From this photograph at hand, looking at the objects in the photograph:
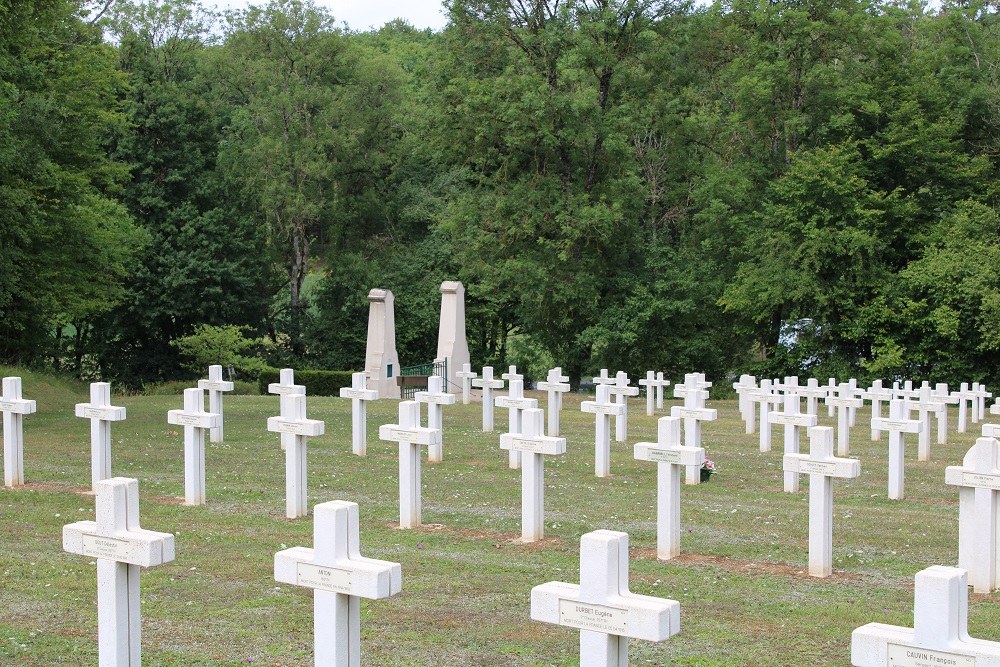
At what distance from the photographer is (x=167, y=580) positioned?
8.56 metres

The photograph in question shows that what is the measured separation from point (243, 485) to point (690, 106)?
29.6 metres

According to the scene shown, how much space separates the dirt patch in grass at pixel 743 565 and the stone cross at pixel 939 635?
17.1ft

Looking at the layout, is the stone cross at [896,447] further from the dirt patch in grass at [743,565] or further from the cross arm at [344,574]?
the cross arm at [344,574]

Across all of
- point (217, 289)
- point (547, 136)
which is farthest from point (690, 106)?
point (217, 289)

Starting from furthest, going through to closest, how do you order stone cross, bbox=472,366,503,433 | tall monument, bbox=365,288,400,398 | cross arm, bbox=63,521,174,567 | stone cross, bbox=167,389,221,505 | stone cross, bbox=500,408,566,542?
tall monument, bbox=365,288,400,398 → stone cross, bbox=472,366,503,433 → stone cross, bbox=167,389,221,505 → stone cross, bbox=500,408,566,542 → cross arm, bbox=63,521,174,567

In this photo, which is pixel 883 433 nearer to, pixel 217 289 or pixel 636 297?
pixel 636 297

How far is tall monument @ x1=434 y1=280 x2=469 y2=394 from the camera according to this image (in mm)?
31531

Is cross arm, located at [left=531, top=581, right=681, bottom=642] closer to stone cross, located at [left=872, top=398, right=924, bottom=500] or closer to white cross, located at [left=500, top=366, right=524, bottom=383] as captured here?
stone cross, located at [left=872, top=398, right=924, bottom=500]

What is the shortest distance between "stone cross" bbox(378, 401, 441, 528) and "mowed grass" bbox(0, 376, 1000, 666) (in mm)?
264

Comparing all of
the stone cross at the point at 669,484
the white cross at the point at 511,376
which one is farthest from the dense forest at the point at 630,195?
the stone cross at the point at 669,484

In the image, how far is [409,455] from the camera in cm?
1107

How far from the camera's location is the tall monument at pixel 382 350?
31391 millimetres

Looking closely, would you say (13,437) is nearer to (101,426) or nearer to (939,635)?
(101,426)

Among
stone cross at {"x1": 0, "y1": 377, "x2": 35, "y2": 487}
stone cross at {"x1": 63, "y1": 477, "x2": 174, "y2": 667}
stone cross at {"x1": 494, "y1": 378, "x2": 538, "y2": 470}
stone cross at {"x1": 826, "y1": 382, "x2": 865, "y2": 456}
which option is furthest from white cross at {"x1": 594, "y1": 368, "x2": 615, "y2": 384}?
stone cross at {"x1": 63, "y1": 477, "x2": 174, "y2": 667}
